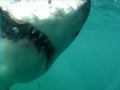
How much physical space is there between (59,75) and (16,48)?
6796 cm

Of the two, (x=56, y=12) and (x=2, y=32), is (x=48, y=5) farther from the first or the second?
(x=2, y=32)

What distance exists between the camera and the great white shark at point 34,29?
2.25 m

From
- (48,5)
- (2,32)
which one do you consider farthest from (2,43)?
(48,5)

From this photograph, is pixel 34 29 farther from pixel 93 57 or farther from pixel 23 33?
pixel 93 57

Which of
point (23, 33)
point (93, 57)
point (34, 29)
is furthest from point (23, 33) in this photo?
point (93, 57)

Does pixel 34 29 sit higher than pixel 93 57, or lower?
higher

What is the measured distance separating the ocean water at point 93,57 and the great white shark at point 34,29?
0.72 meters

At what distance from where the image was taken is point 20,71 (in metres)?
2.50

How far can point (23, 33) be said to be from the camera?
2256mm

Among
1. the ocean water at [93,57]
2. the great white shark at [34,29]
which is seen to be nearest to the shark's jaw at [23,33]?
the great white shark at [34,29]

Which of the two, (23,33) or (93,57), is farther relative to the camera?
(93,57)

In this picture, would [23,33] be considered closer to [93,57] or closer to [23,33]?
[23,33]

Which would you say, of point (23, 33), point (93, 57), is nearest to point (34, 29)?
point (23, 33)

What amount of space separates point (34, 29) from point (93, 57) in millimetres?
88899
